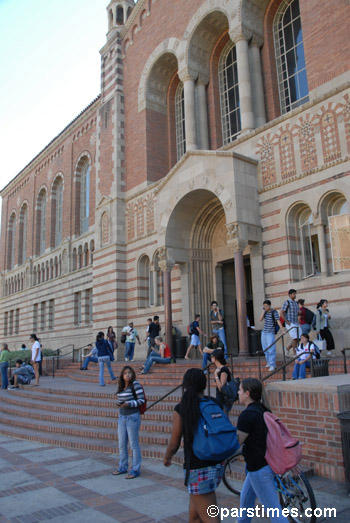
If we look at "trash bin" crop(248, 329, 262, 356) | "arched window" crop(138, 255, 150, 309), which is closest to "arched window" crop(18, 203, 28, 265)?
"arched window" crop(138, 255, 150, 309)

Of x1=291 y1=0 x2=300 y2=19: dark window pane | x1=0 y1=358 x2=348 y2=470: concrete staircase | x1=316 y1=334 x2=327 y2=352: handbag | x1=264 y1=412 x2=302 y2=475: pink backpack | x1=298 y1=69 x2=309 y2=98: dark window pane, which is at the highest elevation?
x1=291 y1=0 x2=300 y2=19: dark window pane

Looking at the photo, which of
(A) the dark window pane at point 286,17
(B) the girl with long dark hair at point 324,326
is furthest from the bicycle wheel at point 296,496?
(A) the dark window pane at point 286,17

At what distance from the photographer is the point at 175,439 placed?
150 inches

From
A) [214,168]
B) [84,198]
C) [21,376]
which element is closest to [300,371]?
[214,168]

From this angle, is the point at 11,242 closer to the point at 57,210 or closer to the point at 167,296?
the point at 57,210

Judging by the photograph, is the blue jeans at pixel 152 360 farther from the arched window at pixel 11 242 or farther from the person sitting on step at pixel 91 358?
the arched window at pixel 11 242

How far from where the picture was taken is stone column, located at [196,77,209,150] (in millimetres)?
19391

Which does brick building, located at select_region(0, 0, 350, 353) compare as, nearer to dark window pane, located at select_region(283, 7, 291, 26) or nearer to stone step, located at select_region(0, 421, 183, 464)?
dark window pane, located at select_region(283, 7, 291, 26)

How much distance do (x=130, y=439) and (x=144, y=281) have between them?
14167 millimetres

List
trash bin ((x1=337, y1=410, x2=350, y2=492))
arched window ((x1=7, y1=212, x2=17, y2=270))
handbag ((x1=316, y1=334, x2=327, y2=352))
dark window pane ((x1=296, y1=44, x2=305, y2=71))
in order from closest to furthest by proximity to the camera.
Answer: trash bin ((x1=337, y1=410, x2=350, y2=492))
handbag ((x1=316, y1=334, x2=327, y2=352))
dark window pane ((x1=296, y1=44, x2=305, y2=71))
arched window ((x1=7, y1=212, x2=17, y2=270))

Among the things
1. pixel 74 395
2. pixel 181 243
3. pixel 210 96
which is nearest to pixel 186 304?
pixel 181 243

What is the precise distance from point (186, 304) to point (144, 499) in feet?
41.1

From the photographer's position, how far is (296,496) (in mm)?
4426

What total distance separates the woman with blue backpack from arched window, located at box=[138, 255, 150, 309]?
16.8 meters
